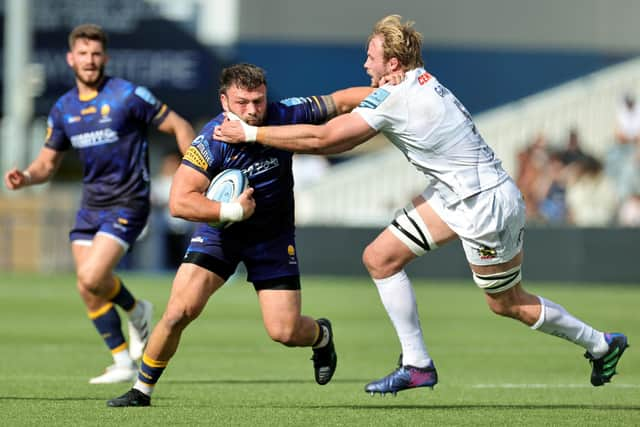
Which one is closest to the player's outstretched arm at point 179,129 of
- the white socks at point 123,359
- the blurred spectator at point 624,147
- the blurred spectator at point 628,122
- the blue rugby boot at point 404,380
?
A: the white socks at point 123,359

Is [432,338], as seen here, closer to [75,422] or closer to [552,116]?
[75,422]

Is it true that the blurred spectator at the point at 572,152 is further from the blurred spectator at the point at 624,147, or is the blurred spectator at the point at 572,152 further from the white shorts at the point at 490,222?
the white shorts at the point at 490,222

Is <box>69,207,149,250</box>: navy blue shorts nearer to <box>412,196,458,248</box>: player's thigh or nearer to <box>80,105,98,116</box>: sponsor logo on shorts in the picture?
<box>80,105,98,116</box>: sponsor logo on shorts

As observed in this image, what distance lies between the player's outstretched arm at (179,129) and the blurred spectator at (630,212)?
13226mm

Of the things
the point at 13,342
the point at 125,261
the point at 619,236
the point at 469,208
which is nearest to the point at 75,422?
the point at 469,208

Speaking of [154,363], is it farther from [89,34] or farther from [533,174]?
[533,174]

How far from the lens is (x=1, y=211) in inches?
996

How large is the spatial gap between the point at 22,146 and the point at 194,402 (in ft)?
62.7

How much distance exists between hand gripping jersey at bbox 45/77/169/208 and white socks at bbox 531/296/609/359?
11.6 ft

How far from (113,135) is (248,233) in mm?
2513

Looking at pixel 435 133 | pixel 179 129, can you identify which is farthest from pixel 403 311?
pixel 179 129

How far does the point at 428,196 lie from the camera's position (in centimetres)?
902

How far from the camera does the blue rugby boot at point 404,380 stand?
8.80 metres

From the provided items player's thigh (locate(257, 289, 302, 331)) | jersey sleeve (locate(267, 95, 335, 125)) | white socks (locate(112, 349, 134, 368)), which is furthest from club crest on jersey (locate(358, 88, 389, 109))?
white socks (locate(112, 349, 134, 368))
